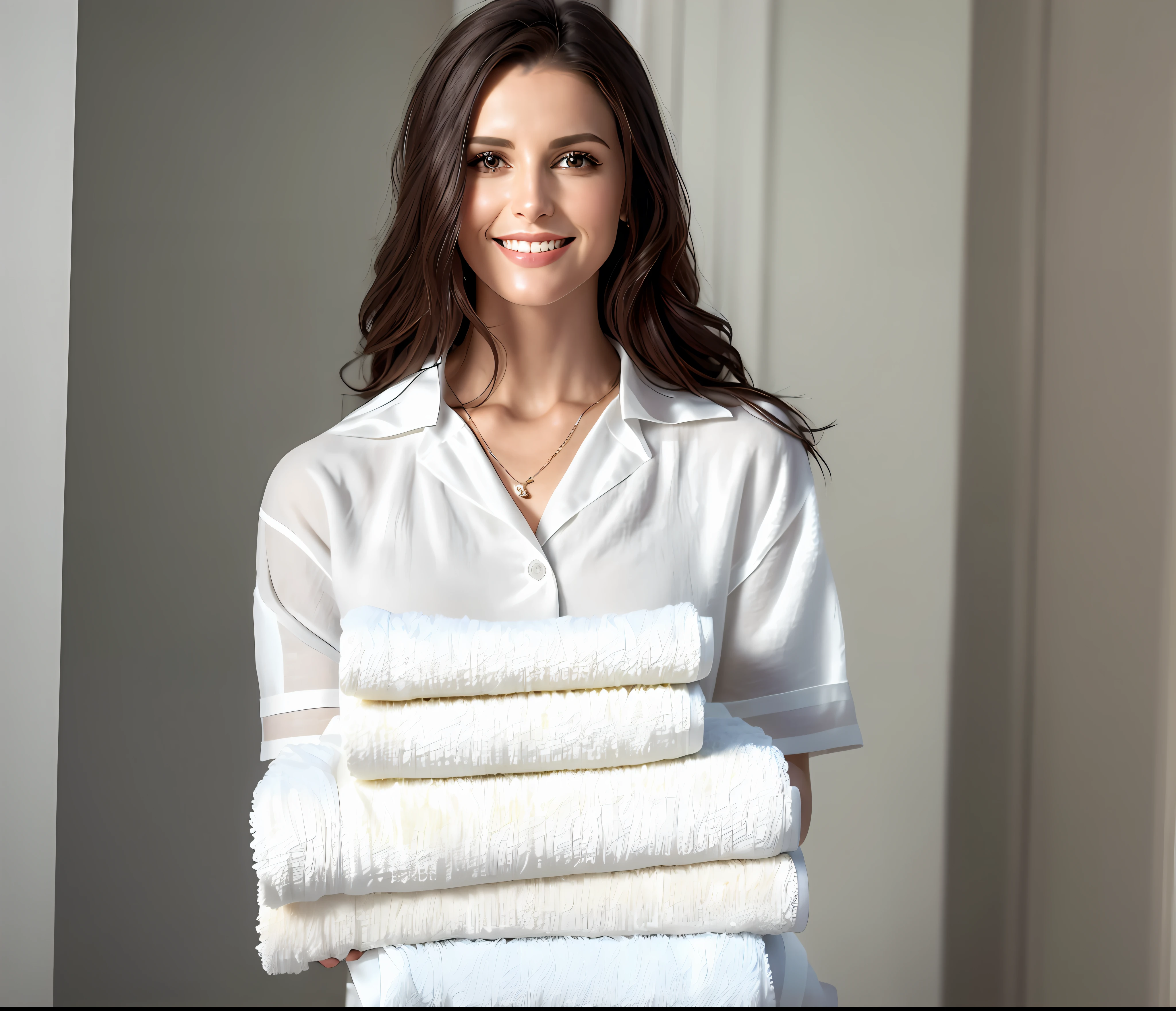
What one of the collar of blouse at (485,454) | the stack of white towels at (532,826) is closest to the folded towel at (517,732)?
the stack of white towels at (532,826)

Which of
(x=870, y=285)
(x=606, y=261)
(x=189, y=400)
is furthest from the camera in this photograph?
(x=870, y=285)

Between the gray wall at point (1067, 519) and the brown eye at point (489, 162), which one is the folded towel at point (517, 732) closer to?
the brown eye at point (489, 162)

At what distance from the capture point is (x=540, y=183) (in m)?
0.73

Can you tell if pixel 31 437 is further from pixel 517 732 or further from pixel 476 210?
pixel 517 732

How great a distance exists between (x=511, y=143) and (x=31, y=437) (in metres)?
0.54

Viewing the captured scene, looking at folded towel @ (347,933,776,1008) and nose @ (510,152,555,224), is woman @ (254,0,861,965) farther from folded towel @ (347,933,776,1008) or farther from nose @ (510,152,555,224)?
folded towel @ (347,933,776,1008)

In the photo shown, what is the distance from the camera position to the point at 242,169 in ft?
3.76

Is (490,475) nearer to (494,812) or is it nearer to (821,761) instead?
(494,812)

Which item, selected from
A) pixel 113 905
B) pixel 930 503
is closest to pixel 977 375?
pixel 930 503

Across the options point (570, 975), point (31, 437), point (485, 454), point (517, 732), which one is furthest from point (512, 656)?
point (31, 437)

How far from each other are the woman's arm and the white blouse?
17 millimetres

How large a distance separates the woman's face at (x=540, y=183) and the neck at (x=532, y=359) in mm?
62

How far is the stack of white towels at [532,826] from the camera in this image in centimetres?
50

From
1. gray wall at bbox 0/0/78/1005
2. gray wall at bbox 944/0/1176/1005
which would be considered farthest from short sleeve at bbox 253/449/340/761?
gray wall at bbox 944/0/1176/1005
